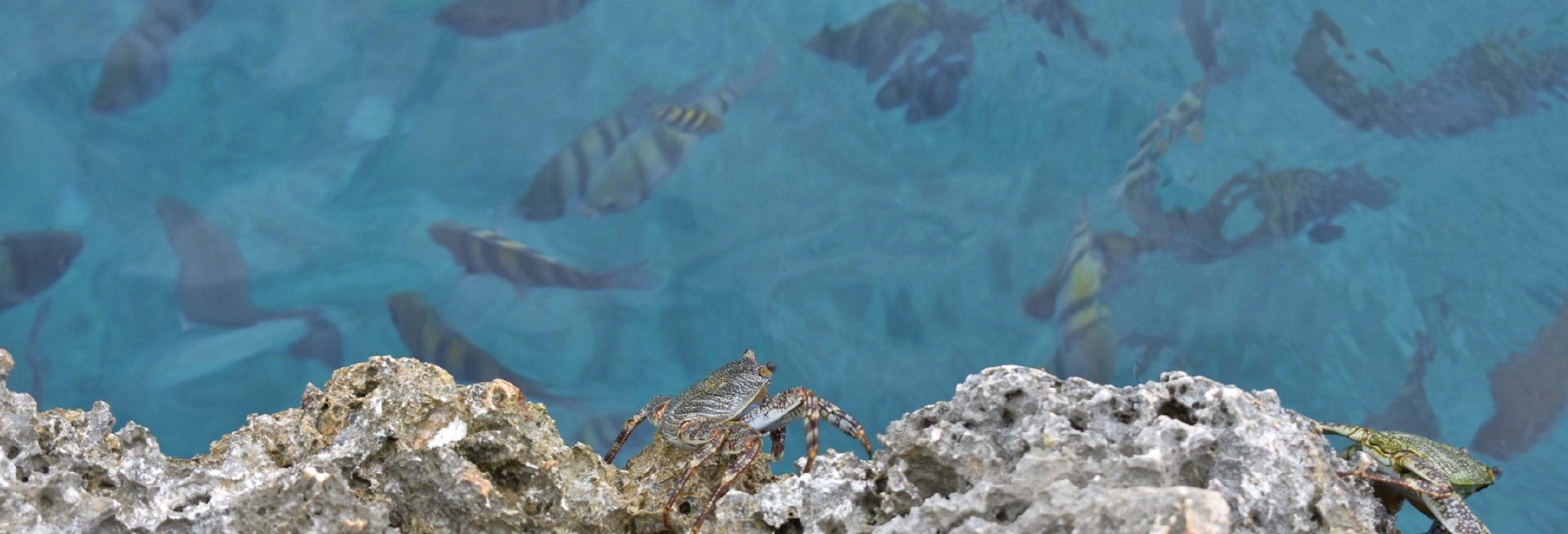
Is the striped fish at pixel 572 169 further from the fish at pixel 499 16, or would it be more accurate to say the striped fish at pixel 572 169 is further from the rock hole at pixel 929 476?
the rock hole at pixel 929 476

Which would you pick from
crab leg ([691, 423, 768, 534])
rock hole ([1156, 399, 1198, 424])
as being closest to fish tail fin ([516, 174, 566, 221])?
crab leg ([691, 423, 768, 534])

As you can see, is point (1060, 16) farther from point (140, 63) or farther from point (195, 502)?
point (195, 502)

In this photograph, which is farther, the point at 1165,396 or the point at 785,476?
the point at 785,476

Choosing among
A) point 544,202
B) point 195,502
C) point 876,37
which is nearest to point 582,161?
point 544,202

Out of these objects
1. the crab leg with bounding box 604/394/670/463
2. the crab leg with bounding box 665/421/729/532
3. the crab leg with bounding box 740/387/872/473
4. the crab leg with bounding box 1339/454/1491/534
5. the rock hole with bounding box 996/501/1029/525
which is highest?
the crab leg with bounding box 604/394/670/463

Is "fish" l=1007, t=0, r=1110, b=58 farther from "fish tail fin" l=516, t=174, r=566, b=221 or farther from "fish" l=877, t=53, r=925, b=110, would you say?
"fish tail fin" l=516, t=174, r=566, b=221

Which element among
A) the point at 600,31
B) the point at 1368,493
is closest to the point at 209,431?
the point at 600,31

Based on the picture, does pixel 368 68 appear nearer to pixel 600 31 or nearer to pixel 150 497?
pixel 600 31
